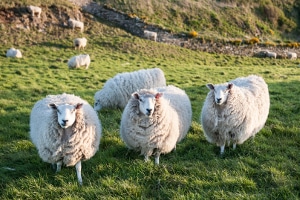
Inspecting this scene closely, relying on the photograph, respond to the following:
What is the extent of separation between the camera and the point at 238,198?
14.5 ft

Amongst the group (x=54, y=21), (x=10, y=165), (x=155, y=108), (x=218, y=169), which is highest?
(x=54, y=21)

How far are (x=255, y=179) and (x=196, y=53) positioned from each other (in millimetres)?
18600

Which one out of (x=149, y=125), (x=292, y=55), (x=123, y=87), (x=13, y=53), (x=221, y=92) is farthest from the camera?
(x=292, y=55)

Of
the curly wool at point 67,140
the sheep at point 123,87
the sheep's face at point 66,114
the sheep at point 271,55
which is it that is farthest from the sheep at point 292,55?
the sheep's face at point 66,114

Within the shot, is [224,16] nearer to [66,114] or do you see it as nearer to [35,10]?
[35,10]

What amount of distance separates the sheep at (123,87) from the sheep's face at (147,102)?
14.0ft

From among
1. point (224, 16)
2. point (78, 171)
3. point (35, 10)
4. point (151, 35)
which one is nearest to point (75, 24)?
point (35, 10)

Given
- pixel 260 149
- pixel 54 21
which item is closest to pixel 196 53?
pixel 54 21

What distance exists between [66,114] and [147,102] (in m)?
1.35

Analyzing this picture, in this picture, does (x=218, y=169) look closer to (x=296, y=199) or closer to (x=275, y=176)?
(x=275, y=176)

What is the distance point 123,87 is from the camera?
33.0ft

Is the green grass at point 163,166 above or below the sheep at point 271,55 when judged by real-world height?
below

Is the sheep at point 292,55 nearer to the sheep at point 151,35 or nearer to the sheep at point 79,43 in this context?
the sheep at point 151,35

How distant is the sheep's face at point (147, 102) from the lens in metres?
5.41
